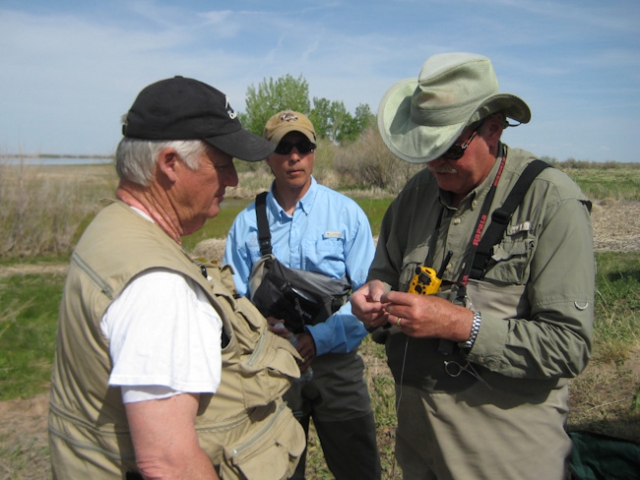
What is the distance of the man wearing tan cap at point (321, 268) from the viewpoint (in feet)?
10.8

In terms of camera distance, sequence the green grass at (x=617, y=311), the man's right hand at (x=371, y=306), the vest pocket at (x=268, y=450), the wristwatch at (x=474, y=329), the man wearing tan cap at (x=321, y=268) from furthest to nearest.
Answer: the green grass at (x=617, y=311), the man wearing tan cap at (x=321, y=268), the man's right hand at (x=371, y=306), the wristwatch at (x=474, y=329), the vest pocket at (x=268, y=450)

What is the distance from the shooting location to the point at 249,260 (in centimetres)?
352

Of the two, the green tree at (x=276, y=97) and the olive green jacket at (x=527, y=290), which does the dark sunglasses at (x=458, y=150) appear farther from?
the green tree at (x=276, y=97)

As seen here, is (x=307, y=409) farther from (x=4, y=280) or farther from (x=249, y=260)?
(x=4, y=280)

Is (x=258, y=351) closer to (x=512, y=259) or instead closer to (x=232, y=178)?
(x=232, y=178)

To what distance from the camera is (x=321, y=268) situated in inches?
133

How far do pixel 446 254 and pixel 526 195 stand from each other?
0.41 metres

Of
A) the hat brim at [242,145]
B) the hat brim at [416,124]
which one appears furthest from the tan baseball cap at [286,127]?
the hat brim at [242,145]

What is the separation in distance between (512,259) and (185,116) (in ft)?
4.23

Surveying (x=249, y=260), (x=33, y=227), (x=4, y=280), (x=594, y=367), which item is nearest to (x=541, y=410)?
(x=249, y=260)

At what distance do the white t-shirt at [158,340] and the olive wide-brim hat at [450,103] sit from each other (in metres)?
1.18

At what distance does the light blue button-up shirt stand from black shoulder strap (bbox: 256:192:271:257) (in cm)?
4

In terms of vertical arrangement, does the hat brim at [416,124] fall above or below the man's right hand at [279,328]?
above

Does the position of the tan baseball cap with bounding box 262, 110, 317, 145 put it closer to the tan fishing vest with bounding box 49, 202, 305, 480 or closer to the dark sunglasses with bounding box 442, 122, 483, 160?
the dark sunglasses with bounding box 442, 122, 483, 160
